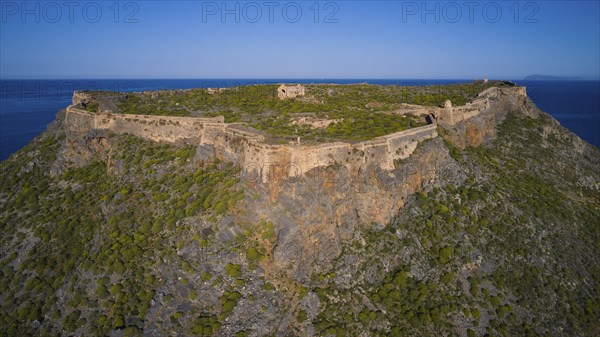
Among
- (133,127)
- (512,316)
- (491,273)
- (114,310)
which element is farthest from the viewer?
(133,127)

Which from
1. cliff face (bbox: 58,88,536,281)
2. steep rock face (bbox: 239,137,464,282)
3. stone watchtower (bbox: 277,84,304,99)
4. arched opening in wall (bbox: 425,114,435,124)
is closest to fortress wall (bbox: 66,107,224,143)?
cliff face (bbox: 58,88,536,281)

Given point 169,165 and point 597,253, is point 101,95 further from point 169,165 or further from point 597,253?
point 597,253

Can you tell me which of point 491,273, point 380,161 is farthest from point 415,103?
point 491,273

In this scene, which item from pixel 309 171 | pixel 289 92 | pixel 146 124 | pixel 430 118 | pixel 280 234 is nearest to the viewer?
pixel 280 234

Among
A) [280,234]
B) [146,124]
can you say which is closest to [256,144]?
[280,234]

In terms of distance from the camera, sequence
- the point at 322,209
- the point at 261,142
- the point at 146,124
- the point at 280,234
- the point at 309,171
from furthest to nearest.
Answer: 1. the point at 146,124
2. the point at 261,142
3. the point at 309,171
4. the point at 322,209
5. the point at 280,234

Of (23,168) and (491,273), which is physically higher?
(23,168)

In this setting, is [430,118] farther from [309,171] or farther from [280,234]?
[280,234]
